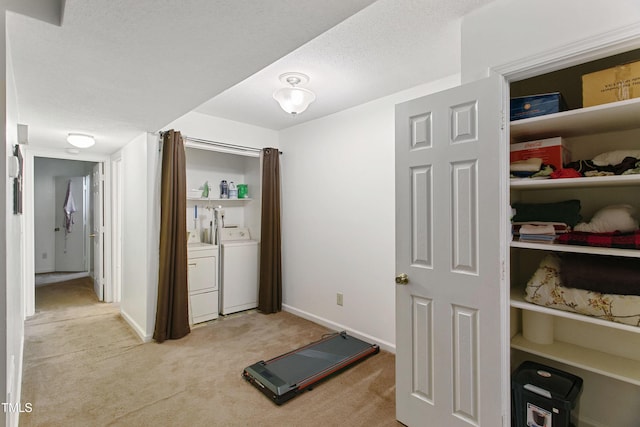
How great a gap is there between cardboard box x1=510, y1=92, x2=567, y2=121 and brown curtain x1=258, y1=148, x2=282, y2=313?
2.88m

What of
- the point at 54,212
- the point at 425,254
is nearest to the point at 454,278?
Answer: the point at 425,254

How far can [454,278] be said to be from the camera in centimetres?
174

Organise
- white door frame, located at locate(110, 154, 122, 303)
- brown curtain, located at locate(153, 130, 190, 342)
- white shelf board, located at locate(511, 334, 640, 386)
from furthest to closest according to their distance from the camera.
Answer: white door frame, located at locate(110, 154, 122, 303) → brown curtain, located at locate(153, 130, 190, 342) → white shelf board, located at locate(511, 334, 640, 386)

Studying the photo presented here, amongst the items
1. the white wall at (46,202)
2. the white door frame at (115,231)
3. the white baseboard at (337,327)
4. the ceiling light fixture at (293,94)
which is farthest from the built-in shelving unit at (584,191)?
the white wall at (46,202)

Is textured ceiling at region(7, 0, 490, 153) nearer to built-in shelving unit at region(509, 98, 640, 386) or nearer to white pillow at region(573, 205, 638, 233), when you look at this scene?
built-in shelving unit at region(509, 98, 640, 386)

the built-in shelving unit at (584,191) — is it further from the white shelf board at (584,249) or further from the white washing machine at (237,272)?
the white washing machine at (237,272)

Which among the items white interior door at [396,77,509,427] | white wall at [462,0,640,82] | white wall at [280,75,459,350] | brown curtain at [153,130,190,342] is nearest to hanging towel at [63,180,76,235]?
brown curtain at [153,130,190,342]

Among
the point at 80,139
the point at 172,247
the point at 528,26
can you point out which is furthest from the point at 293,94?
the point at 80,139

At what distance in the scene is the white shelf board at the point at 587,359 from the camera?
1.49 metres

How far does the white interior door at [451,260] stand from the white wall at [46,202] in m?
6.90

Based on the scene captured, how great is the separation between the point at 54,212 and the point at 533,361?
837 cm

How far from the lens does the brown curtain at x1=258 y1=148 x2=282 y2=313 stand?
4008 millimetres

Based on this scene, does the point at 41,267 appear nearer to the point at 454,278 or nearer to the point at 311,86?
the point at 311,86

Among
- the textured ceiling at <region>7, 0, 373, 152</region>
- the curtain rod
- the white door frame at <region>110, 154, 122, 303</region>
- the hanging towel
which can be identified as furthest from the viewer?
the hanging towel
